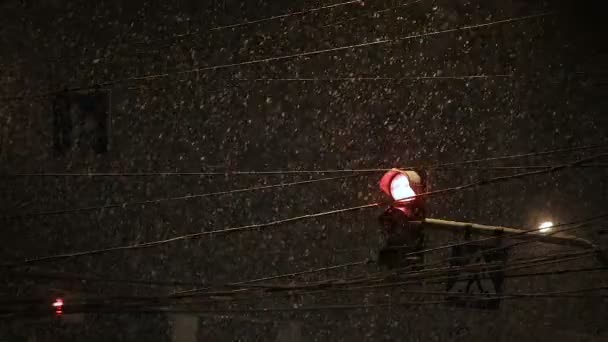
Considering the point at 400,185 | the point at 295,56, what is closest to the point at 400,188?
the point at 400,185

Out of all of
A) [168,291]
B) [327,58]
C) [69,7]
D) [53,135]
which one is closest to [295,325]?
[168,291]

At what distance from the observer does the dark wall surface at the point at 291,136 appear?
5250 mm

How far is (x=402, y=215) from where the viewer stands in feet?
14.0

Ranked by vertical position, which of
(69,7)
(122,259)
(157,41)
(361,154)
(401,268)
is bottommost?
(401,268)

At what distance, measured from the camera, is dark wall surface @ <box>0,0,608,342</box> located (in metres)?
5.25

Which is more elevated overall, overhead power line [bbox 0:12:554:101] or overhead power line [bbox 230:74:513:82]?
overhead power line [bbox 0:12:554:101]

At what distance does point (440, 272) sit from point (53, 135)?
3335mm

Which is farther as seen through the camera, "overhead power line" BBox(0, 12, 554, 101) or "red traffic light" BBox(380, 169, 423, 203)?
"overhead power line" BBox(0, 12, 554, 101)

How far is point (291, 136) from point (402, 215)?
4.78 feet

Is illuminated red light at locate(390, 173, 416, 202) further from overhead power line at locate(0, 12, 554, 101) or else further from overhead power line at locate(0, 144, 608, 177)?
overhead power line at locate(0, 12, 554, 101)

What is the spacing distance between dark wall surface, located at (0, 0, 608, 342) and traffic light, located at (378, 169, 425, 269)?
0.89m

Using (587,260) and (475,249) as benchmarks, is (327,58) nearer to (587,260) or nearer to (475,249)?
(475,249)

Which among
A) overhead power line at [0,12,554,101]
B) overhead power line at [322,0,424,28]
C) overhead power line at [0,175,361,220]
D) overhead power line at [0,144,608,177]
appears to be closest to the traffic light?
overhead power line at [0,144,608,177]

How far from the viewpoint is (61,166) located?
5578mm
